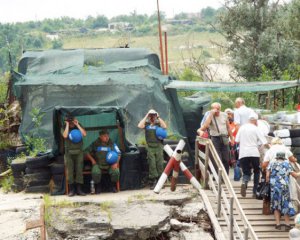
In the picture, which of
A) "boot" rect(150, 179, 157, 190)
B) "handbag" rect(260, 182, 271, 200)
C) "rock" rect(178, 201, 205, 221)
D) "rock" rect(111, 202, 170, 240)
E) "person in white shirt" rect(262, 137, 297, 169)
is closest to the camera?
"rock" rect(111, 202, 170, 240)

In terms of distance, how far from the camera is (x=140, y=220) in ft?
43.3

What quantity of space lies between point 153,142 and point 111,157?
3.04 feet

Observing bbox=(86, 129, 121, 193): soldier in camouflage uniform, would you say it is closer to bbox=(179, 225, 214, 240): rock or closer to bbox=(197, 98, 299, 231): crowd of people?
bbox=(197, 98, 299, 231): crowd of people

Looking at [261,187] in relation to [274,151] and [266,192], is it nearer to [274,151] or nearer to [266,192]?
[266,192]

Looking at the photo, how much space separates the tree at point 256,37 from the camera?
29.8 metres

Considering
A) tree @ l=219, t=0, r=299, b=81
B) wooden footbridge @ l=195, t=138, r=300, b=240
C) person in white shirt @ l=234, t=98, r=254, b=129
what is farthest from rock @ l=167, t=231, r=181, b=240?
tree @ l=219, t=0, r=299, b=81

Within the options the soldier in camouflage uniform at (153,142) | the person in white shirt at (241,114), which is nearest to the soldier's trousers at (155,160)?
the soldier in camouflage uniform at (153,142)

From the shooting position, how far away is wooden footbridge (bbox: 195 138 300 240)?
1229cm

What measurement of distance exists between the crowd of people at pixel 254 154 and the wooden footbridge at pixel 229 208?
0.21 meters

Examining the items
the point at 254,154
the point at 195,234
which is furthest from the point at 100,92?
the point at 195,234

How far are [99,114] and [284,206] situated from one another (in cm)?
430

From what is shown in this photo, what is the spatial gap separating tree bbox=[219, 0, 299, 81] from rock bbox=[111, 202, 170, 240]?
1672 centimetres

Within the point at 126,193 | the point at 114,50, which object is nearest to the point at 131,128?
the point at 126,193

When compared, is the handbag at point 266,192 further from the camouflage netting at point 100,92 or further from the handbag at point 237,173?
the camouflage netting at point 100,92
